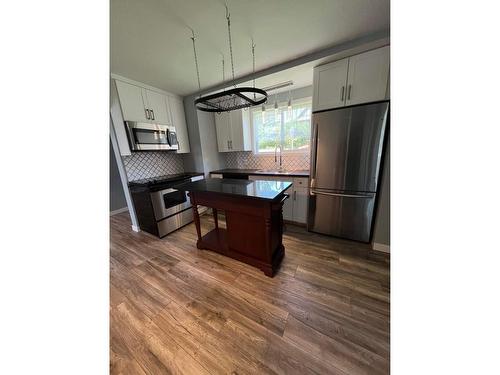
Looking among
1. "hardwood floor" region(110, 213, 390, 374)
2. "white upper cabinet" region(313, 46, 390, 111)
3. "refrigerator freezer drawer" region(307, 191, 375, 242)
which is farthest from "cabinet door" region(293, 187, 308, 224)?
"white upper cabinet" region(313, 46, 390, 111)

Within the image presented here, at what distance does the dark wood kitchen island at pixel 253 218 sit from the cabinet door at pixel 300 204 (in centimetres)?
83

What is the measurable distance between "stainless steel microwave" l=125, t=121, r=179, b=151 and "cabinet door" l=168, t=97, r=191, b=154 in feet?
0.49

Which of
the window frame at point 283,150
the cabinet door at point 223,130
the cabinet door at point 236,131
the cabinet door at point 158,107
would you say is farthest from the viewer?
the cabinet door at point 223,130

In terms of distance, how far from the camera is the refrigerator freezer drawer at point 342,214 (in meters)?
2.15

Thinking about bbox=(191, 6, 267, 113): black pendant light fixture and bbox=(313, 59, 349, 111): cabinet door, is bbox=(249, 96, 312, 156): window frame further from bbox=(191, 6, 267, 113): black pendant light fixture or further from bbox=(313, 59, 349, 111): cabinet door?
bbox=(191, 6, 267, 113): black pendant light fixture

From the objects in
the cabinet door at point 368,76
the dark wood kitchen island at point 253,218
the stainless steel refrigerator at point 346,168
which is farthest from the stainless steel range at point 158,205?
the cabinet door at point 368,76

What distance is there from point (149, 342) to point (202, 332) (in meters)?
0.39

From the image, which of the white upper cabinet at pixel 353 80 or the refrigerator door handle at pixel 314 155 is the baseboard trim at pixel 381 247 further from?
the white upper cabinet at pixel 353 80

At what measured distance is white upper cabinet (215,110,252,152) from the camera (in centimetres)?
327

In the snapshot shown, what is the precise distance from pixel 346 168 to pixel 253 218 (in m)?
1.39

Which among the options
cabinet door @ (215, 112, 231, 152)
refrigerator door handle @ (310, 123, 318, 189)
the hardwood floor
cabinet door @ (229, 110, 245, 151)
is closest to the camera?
the hardwood floor

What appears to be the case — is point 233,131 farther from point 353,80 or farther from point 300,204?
point 353,80
